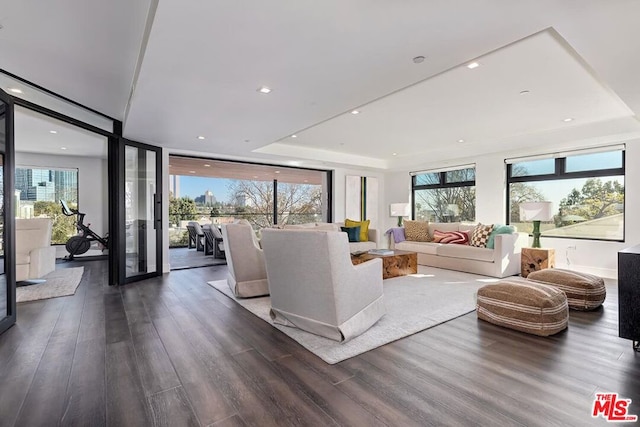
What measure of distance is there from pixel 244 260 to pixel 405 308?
2005 mm

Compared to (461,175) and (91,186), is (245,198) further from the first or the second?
(461,175)

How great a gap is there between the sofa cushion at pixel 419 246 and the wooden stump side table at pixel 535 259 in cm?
138

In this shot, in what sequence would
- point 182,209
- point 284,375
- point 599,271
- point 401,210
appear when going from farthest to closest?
point 182,209
point 401,210
point 599,271
point 284,375

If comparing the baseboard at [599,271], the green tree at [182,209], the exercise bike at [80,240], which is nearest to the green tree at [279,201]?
the green tree at [182,209]

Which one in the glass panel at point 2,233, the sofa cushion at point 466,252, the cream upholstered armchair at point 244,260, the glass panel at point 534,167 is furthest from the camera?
the glass panel at point 534,167

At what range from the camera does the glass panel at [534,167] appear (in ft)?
19.3

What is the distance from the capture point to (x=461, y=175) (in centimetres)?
740

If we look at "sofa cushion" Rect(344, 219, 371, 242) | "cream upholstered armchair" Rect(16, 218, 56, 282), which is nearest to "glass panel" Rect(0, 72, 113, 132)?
"cream upholstered armchair" Rect(16, 218, 56, 282)

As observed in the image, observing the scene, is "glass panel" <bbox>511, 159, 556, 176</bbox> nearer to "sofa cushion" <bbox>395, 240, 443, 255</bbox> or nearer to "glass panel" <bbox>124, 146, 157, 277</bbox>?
"sofa cushion" <bbox>395, 240, 443, 255</bbox>

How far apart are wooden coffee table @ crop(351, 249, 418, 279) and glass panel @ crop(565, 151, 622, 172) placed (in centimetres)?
337

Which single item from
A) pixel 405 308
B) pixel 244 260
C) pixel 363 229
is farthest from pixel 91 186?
pixel 405 308

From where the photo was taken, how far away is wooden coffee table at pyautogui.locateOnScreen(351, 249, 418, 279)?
4873 millimetres

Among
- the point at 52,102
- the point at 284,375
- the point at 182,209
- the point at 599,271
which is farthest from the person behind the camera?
the point at 182,209

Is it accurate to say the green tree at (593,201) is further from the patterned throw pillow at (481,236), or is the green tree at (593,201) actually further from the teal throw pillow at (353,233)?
the teal throw pillow at (353,233)
